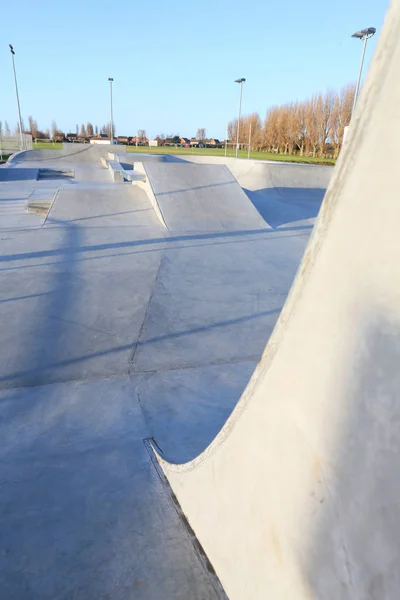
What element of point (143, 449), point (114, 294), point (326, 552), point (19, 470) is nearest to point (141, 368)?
point (143, 449)

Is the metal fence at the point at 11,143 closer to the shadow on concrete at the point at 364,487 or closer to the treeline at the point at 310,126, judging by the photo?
the treeline at the point at 310,126

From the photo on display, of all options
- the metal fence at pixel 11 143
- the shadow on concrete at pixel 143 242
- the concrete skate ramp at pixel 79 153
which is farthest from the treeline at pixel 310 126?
the shadow on concrete at pixel 143 242

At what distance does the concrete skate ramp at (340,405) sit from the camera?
1.02 m

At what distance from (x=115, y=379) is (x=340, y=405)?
9.19 ft

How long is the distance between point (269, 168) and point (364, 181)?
59.2 ft

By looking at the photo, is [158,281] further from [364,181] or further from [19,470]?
[364,181]

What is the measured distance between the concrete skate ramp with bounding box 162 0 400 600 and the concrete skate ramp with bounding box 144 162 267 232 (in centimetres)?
872

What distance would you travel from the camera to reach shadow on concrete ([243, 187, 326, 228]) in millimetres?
12617

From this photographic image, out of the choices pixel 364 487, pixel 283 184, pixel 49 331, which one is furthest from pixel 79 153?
pixel 364 487

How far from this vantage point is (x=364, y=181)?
114 centimetres

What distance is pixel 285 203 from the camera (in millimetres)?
15055

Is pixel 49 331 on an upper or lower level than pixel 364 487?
lower

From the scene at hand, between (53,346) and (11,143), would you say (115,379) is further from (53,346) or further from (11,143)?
(11,143)

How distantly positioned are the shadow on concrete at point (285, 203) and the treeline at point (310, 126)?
27.7 m
